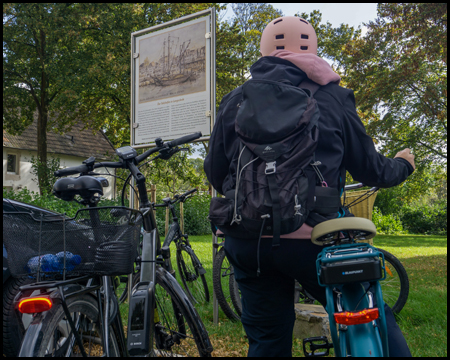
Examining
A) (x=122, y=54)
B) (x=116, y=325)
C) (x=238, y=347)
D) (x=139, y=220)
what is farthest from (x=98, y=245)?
(x=122, y=54)

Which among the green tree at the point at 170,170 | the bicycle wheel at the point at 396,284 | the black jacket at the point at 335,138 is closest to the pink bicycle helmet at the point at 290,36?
the black jacket at the point at 335,138

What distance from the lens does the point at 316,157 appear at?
1.78m

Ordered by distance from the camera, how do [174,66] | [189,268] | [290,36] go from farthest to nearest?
[189,268], [174,66], [290,36]

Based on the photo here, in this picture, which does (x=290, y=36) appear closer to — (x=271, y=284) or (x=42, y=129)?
(x=271, y=284)

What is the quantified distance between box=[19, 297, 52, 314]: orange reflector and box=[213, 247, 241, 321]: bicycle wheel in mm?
2442

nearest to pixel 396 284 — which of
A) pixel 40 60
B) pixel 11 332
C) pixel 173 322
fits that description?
pixel 173 322

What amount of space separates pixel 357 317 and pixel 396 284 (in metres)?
3.02

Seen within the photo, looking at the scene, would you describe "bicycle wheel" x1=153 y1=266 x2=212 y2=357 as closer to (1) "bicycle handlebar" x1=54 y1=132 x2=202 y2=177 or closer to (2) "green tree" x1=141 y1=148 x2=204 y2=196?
(1) "bicycle handlebar" x1=54 y1=132 x2=202 y2=177

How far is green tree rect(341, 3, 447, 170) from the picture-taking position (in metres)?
13.5

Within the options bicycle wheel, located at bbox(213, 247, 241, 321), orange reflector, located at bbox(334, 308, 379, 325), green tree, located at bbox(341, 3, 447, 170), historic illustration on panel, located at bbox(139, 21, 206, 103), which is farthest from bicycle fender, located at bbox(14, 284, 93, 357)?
green tree, located at bbox(341, 3, 447, 170)

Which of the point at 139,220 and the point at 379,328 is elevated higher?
the point at 139,220

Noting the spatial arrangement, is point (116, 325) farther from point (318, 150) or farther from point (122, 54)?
point (122, 54)

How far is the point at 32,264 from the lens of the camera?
6.70ft

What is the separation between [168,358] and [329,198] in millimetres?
1622
